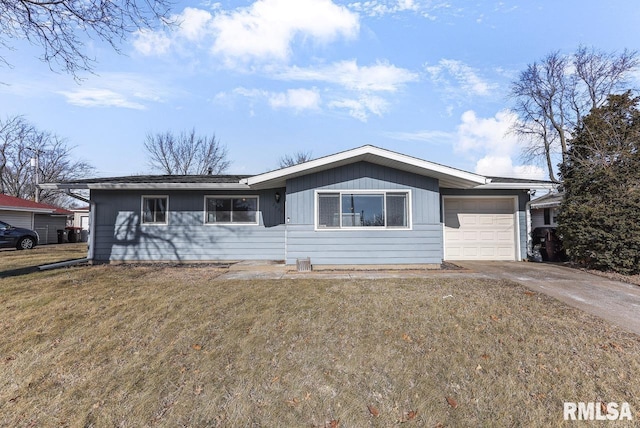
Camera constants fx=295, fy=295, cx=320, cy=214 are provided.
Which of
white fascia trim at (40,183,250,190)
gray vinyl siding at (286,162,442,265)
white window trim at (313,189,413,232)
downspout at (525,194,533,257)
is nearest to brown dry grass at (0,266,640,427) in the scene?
gray vinyl siding at (286,162,442,265)

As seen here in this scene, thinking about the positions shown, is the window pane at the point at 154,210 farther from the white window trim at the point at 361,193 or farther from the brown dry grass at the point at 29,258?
the white window trim at the point at 361,193

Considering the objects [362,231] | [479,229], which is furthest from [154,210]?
[479,229]

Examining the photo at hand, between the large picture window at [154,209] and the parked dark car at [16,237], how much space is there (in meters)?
11.8

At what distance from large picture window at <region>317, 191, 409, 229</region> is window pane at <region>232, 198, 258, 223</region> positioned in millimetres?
2712

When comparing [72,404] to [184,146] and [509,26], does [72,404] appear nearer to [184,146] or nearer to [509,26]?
[509,26]

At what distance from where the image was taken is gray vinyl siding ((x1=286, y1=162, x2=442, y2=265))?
8320mm

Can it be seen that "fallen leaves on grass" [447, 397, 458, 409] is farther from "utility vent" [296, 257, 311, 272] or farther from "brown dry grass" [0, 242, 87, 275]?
"brown dry grass" [0, 242, 87, 275]

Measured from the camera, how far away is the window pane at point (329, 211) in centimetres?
839

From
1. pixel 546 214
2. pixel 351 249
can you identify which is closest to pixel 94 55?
pixel 351 249

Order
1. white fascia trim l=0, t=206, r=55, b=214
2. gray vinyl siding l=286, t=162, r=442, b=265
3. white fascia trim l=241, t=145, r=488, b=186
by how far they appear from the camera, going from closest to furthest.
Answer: white fascia trim l=241, t=145, r=488, b=186 < gray vinyl siding l=286, t=162, r=442, b=265 < white fascia trim l=0, t=206, r=55, b=214

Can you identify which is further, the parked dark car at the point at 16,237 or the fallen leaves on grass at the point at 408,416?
the parked dark car at the point at 16,237

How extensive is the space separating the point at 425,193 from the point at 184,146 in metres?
28.2

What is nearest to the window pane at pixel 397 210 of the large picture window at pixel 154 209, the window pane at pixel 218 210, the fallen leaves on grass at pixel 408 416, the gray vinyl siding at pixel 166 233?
the gray vinyl siding at pixel 166 233

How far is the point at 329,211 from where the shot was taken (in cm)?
841
